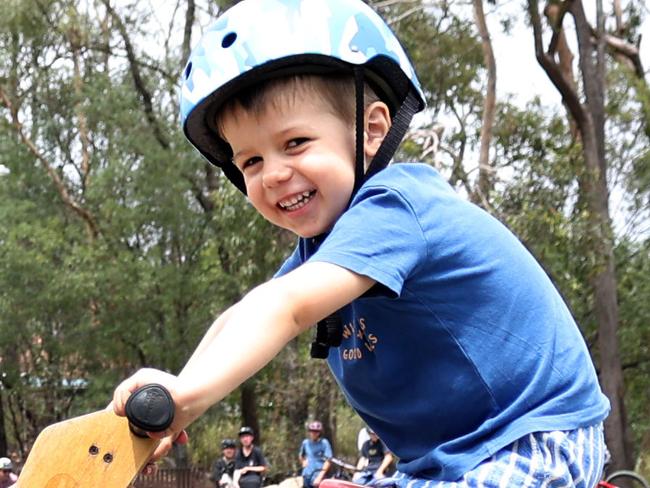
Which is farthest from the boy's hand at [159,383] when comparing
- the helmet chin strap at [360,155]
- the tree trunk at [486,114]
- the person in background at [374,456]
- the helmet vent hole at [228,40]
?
the tree trunk at [486,114]

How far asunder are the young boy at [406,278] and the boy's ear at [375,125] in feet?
0.19

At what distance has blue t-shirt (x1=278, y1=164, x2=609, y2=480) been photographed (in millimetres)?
2072

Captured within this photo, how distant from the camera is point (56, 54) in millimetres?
23359

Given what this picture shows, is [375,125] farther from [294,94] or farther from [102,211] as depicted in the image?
[102,211]

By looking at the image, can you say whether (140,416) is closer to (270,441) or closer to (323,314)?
(323,314)

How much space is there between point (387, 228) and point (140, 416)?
603 mm

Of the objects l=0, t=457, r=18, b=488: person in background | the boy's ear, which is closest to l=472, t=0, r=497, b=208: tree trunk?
l=0, t=457, r=18, b=488: person in background

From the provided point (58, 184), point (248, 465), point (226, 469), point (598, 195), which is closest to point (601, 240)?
point (598, 195)

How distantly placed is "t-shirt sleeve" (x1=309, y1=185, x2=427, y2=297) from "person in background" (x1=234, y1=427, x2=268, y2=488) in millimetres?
12857

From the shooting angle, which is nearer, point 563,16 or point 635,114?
point 563,16

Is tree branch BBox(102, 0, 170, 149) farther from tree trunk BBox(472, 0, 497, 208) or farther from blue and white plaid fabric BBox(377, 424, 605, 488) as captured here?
blue and white plaid fabric BBox(377, 424, 605, 488)

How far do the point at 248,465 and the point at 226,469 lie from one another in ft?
2.50

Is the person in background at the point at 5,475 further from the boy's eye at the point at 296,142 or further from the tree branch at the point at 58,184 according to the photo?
the boy's eye at the point at 296,142

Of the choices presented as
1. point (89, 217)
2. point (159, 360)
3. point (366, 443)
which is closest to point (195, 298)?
point (159, 360)
